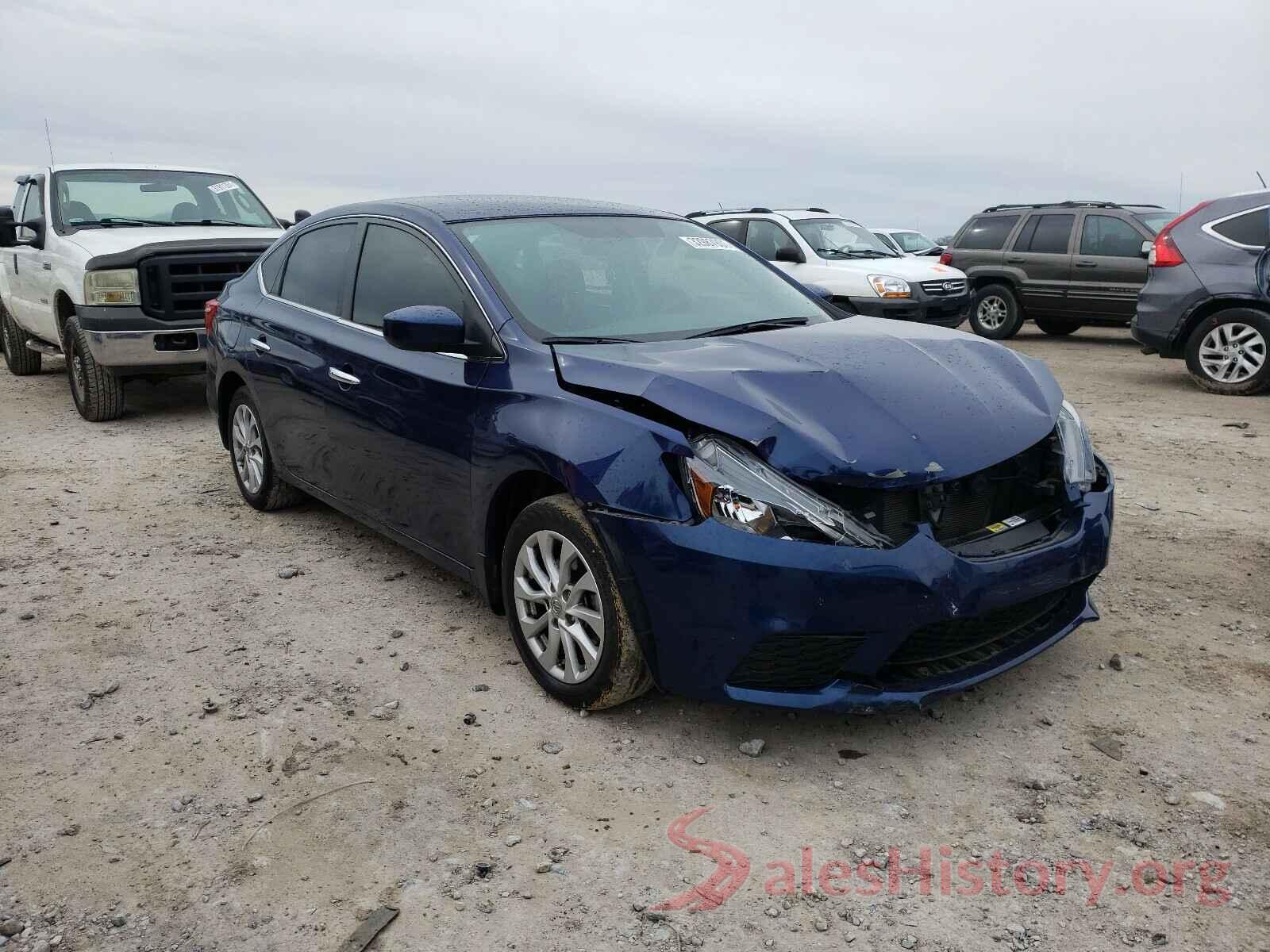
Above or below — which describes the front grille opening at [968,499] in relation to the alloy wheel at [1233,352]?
above

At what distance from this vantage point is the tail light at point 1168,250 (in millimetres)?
9695

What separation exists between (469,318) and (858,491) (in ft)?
5.30

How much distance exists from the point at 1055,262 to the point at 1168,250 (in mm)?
4272

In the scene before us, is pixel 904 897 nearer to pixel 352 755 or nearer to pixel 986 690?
pixel 986 690

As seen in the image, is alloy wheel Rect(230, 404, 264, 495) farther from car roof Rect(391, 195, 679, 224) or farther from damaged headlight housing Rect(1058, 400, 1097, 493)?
damaged headlight housing Rect(1058, 400, 1097, 493)

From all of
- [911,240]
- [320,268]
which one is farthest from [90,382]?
[911,240]

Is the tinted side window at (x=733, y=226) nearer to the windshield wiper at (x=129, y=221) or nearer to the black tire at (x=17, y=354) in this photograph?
the windshield wiper at (x=129, y=221)

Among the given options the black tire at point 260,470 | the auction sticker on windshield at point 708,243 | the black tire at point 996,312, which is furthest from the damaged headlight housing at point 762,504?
the black tire at point 996,312

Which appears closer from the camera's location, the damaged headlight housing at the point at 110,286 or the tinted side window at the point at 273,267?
the tinted side window at the point at 273,267

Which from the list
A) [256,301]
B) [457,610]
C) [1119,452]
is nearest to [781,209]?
[1119,452]

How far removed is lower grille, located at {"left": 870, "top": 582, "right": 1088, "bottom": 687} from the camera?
3215 millimetres

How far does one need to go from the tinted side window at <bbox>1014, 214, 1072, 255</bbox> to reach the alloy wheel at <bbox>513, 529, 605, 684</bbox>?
12.1m

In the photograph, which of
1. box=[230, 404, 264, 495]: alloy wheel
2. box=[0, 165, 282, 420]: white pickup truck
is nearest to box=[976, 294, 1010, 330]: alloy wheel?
box=[0, 165, 282, 420]: white pickup truck

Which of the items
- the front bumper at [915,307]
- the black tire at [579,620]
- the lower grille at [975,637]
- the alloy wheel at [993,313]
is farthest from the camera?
the alloy wheel at [993,313]
